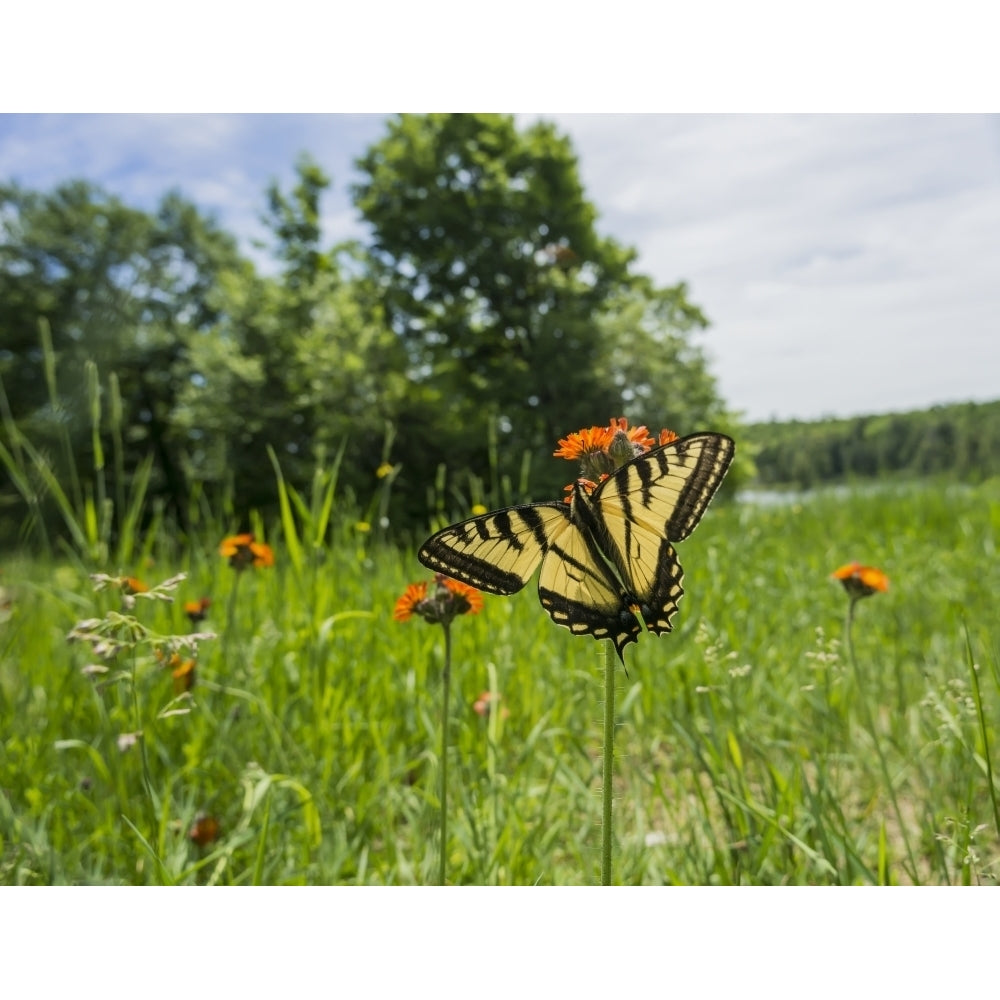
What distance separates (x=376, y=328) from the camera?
228 cm

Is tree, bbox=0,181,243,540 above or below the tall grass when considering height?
above

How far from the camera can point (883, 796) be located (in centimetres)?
127

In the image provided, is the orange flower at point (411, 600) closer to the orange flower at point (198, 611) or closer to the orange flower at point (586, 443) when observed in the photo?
the orange flower at point (586, 443)

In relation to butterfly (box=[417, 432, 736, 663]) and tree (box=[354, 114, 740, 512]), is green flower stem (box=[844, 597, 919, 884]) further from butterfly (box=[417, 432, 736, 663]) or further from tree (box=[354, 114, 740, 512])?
tree (box=[354, 114, 740, 512])

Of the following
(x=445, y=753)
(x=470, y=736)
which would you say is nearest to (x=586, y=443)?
(x=445, y=753)

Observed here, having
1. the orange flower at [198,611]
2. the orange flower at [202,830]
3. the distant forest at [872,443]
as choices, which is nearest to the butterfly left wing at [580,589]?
the orange flower at [202,830]

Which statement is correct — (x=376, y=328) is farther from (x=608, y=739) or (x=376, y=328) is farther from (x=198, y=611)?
(x=608, y=739)

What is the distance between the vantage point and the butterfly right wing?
2.27 ft

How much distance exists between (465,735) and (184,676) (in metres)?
0.53

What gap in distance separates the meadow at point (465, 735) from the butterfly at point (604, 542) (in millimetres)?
87

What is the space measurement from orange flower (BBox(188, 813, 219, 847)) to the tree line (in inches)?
30.9

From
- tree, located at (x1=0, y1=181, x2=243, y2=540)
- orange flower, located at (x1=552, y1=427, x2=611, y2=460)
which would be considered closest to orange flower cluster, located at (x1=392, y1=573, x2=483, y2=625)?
orange flower, located at (x1=552, y1=427, x2=611, y2=460)

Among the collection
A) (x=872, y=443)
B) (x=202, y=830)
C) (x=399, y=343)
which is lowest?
(x=202, y=830)

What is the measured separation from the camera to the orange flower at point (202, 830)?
1130mm
